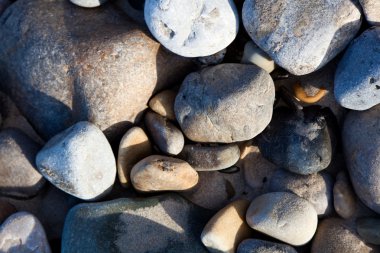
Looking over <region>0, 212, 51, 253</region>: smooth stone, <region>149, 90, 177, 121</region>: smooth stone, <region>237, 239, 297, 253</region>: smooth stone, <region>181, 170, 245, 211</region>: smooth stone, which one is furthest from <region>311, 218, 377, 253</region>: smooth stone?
<region>0, 212, 51, 253</region>: smooth stone

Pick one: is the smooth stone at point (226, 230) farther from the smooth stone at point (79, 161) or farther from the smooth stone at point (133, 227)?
the smooth stone at point (79, 161)

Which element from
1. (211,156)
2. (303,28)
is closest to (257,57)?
(303,28)

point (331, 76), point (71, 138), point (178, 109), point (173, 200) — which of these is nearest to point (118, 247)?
point (173, 200)

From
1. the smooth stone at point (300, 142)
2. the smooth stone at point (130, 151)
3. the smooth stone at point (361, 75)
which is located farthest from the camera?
the smooth stone at point (130, 151)

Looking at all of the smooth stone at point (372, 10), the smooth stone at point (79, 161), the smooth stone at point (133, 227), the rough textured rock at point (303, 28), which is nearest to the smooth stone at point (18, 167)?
the smooth stone at point (79, 161)

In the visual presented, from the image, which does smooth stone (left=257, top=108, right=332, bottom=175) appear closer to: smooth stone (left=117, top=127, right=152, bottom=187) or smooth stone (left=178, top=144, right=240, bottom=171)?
smooth stone (left=178, top=144, right=240, bottom=171)

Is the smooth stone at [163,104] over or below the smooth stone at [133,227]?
over

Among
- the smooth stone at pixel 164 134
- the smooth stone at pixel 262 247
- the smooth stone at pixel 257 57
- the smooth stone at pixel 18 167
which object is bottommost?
the smooth stone at pixel 262 247
